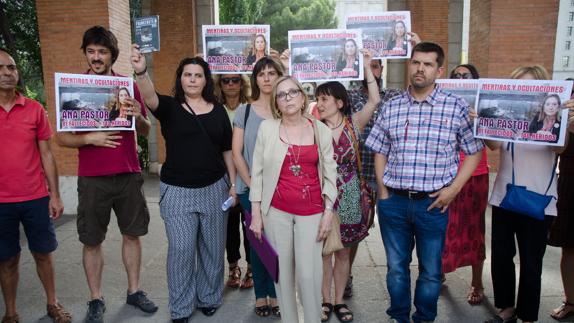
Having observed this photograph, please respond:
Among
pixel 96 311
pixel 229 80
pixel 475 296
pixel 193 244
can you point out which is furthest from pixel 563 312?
pixel 96 311

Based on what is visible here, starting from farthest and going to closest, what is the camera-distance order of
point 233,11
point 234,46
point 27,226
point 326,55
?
point 233,11 < point 234,46 < point 326,55 < point 27,226

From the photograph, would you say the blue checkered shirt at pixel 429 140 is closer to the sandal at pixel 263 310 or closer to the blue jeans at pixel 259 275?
the blue jeans at pixel 259 275

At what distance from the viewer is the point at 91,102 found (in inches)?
136

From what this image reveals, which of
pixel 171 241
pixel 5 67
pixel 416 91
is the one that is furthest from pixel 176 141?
pixel 416 91

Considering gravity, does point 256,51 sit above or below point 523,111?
above

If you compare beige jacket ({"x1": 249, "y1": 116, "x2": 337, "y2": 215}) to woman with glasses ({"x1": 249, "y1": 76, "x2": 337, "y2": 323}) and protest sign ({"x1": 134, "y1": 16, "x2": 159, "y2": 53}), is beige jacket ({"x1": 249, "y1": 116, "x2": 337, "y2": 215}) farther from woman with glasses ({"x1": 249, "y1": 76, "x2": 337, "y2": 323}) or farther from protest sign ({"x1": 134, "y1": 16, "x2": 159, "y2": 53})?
protest sign ({"x1": 134, "y1": 16, "x2": 159, "y2": 53})

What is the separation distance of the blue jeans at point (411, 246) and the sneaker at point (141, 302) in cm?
215

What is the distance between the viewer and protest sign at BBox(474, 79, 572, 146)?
2949mm

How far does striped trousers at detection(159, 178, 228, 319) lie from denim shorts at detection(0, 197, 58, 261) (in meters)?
0.96

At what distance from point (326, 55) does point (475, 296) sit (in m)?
2.67

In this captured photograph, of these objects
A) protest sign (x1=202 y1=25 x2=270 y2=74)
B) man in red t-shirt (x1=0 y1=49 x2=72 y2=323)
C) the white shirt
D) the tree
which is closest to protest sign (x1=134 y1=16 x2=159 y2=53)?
protest sign (x1=202 y1=25 x2=270 y2=74)

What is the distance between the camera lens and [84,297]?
4285mm

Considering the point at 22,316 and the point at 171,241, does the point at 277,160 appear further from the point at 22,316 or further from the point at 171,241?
the point at 22,316

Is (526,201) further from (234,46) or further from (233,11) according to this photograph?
(233,11)
